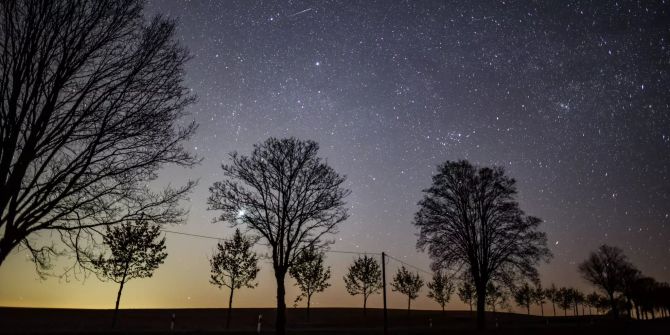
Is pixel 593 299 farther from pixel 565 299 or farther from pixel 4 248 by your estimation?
pixel 4 248

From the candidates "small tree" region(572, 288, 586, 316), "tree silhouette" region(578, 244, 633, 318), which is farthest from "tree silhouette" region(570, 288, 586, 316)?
"tree silhouette" region(578, 244, 633, 318)

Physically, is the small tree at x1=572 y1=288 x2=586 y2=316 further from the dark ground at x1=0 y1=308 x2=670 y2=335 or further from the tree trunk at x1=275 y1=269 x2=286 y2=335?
the tree trunk at x1=275 y1=269 x2=286 y2=335

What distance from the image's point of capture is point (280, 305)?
20.4 metres

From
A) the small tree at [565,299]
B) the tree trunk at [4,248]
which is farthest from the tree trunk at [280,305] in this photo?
the small tree at [565,299]

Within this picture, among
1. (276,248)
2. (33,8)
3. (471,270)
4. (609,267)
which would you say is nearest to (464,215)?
(471,270)

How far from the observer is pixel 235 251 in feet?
124

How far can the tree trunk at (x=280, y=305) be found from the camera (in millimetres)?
19734

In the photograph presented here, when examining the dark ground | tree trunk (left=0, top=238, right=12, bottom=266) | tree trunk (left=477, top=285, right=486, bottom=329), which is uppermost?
tree trunk (left=0, top=238, right=12, bottom=266)

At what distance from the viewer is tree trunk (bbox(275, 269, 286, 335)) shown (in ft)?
64.7

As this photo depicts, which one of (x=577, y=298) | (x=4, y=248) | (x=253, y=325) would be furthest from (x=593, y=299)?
(x=4, y=248)

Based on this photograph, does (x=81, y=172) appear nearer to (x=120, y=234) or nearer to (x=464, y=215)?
(x=464, y=215)

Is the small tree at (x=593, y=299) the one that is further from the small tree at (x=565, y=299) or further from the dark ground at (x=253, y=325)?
the dark ground at (x=253, y=325)

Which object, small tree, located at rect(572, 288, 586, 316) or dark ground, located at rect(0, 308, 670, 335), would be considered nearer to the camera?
dark ground, located at rect(0, 308, 670, 335)

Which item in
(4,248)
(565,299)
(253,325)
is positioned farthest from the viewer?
(565,299)
